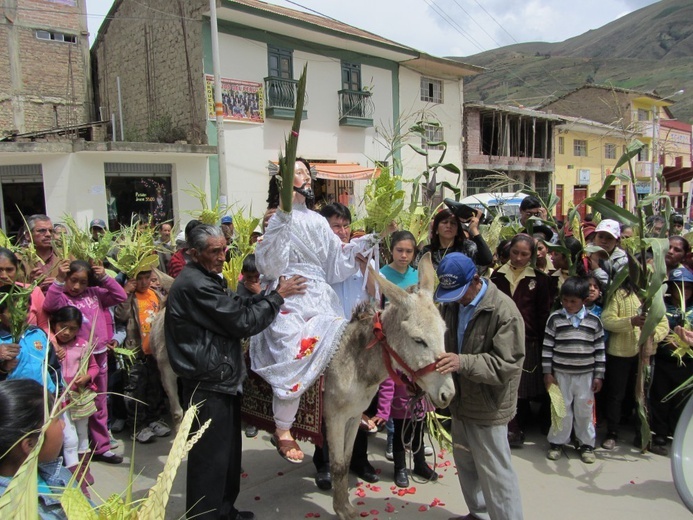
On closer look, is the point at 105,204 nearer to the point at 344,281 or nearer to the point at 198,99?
the point at 198,99

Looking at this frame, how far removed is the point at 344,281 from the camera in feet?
12.5

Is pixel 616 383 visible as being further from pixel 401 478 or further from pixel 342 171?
pixel 342 171

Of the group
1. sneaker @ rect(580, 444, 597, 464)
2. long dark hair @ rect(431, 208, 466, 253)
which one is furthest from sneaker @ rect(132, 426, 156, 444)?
sneaker @ rect(580, 444, 597, 464)

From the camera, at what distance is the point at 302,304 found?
335 cm

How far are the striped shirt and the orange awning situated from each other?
11778 mm

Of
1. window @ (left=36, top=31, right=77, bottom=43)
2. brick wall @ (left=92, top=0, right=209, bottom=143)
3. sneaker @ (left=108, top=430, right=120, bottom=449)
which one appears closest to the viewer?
sneaker @ (left=108, top=430, right=120, bottom=449)

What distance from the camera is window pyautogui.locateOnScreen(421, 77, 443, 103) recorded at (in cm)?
2009

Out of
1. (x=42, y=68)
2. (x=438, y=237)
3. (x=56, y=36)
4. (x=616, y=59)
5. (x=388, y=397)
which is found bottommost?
(x=388, y=397)

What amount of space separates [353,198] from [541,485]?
1306 cm

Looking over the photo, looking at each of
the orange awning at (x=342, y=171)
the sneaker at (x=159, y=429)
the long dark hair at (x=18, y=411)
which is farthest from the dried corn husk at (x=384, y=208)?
the orange awning at (x=342, y=171)

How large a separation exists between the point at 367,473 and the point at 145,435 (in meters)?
2.15

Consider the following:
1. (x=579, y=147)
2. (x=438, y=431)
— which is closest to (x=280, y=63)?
(x=438, y=431)

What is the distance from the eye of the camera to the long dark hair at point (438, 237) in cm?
470

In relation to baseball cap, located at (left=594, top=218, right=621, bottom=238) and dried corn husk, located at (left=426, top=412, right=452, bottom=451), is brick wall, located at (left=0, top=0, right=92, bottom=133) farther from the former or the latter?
dried corn husk, located at (left=426, top=412, right=452, bottom=451)
